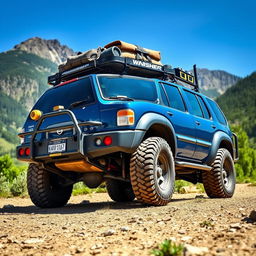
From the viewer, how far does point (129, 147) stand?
5000mm

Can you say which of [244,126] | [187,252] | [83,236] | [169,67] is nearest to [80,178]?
[169,67]

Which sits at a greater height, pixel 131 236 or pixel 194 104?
pixel 194 104

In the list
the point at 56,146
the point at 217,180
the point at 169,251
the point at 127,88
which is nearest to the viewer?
the point at 169,251

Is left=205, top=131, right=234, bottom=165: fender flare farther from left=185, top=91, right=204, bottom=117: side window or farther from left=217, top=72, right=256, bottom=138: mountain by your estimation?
left=217, top=72, right=256, bottom=138: mountain

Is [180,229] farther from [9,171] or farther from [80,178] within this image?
[9,171]

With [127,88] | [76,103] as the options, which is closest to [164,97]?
[127,88]

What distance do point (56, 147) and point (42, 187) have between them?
1201mm

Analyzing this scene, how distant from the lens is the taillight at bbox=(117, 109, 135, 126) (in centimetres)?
502

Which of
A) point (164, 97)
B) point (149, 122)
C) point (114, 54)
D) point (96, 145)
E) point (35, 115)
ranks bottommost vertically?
point (96, 145)

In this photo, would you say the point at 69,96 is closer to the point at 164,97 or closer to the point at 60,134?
the point at 60,134

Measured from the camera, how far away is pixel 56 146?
5352mm

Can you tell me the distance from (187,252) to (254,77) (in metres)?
166

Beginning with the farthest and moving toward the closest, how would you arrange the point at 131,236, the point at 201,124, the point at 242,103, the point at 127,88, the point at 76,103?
the point at 242,103 < the point at 201,124 < the point at 127,88 < the point at 76,103 < the point at 131,236

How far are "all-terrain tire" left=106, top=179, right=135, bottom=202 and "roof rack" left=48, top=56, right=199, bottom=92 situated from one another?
2.80 meters
